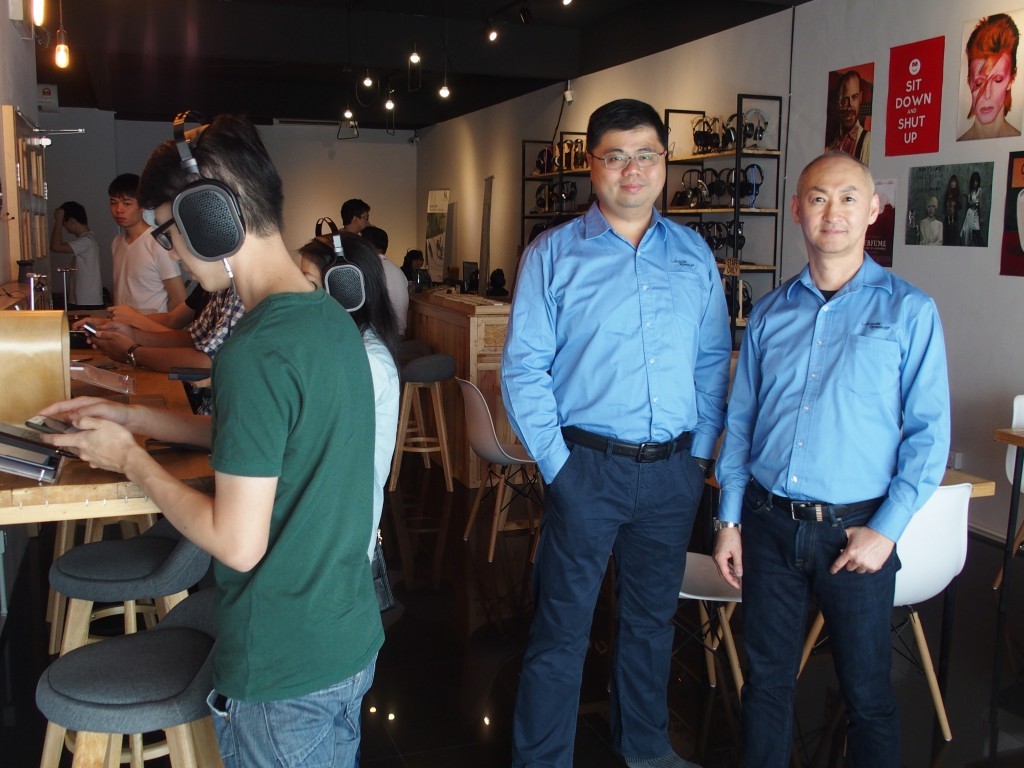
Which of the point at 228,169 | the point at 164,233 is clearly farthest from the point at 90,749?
the point at 228,169

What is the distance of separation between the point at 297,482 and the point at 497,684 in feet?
7.11

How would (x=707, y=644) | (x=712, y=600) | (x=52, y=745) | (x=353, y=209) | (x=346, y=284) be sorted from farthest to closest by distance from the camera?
(x=353, y=209) → (x=707, y=644) → (x=712, y=600) → (x=346, y=284) → (x=52, y=745)

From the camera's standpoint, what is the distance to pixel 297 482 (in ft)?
4.47

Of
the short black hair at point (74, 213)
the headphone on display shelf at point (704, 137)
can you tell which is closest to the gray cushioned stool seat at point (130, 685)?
the headphone on display shelf at point (704, 137)

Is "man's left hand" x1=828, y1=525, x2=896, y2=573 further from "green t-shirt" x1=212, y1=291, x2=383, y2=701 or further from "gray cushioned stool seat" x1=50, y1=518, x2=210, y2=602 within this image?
"gray cushioned stool seat" x1=50, y1=518, x2=210, y2=602

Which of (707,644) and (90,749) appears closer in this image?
(90,749)

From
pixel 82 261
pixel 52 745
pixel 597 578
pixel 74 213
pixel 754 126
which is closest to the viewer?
pixel 52 745

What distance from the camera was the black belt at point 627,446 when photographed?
241 cm

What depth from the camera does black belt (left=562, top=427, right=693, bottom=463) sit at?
2414 millimetres

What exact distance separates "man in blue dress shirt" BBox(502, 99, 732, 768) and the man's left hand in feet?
1.70

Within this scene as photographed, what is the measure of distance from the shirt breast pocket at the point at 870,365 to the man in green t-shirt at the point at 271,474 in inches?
46.5

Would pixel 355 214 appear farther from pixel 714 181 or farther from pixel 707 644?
pixel 707 644

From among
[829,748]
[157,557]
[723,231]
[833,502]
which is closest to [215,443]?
[157,557]

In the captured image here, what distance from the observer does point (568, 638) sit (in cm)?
249
